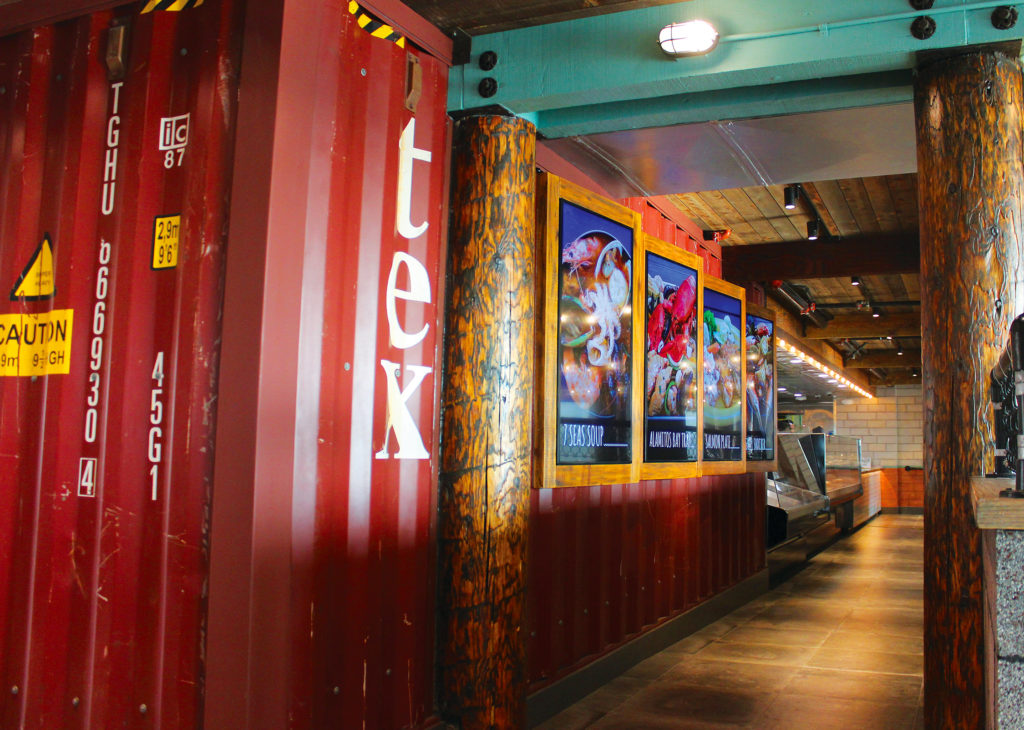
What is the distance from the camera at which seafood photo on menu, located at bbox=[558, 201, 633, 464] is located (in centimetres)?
459

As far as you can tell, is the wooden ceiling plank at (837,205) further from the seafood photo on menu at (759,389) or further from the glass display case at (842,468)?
the glass display case at (842,468)

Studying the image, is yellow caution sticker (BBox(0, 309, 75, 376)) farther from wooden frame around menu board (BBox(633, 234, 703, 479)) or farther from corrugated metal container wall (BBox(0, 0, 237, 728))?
wooden frame around menu board (BBox(633, 234, 703, 479))

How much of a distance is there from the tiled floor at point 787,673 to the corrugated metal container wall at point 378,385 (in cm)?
141

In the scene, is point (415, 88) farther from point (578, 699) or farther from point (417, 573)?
point (578, 699)

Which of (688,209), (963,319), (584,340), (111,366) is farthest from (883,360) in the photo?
(111,366)

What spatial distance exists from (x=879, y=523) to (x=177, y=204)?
19.5 metres

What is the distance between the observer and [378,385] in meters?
3.44

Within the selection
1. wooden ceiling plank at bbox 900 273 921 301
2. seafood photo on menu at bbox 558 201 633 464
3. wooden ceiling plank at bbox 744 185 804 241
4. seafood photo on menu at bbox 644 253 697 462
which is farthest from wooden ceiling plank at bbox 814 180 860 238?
seafood photo on menu at bbox 558 201 633 464

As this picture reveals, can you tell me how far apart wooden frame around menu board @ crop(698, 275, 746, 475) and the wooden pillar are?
9.03 feet

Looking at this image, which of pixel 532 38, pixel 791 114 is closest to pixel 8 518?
pixel 532 38

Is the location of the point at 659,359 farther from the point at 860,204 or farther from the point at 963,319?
the point at 860,204

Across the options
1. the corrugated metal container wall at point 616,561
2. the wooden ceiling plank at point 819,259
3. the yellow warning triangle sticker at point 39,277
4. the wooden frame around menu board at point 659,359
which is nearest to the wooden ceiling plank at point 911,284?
the wooden ceiling plank at point 819,259

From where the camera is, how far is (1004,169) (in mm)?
3381

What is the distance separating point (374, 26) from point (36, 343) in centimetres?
190
